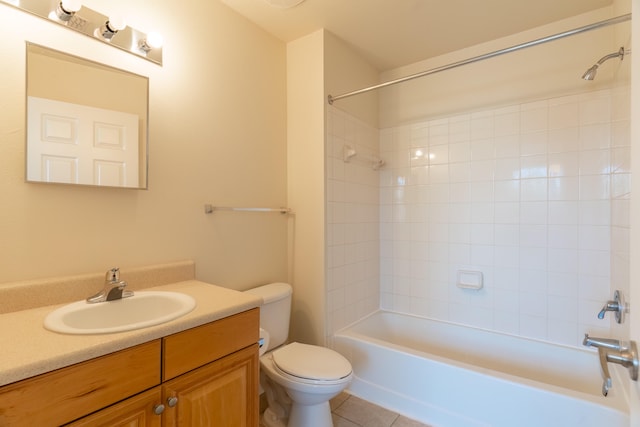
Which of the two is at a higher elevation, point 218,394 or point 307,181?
point 307,181

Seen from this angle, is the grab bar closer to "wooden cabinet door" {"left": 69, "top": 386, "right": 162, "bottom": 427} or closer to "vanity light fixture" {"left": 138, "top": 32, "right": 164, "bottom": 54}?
"vanity light fixture" {"left": 138, "top": 32, "right": 164, "bottom": 54}

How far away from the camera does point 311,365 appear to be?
156 cm

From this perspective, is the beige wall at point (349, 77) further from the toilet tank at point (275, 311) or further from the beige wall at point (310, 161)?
the toilet tank at point (275, 311)

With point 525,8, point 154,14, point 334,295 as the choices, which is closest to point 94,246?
Result: point 154,14

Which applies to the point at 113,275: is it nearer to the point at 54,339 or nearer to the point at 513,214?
the point at 54,339

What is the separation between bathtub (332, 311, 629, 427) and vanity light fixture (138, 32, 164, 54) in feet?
6.52

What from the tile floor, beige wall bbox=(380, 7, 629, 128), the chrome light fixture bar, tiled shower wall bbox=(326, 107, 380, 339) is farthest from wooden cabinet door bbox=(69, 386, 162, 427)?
beige wall bbox=(380, 7, 629, 128)

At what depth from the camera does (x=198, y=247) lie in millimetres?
1657

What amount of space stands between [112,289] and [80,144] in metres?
0.61

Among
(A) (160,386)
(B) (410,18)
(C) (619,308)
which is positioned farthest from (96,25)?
(C) (619,308)

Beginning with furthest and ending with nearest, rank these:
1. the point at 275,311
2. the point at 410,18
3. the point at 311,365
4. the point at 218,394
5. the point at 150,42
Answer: the point at 410,18, the point at 275,311, the point at 311,365, the point at 150,42, the point at 218,394

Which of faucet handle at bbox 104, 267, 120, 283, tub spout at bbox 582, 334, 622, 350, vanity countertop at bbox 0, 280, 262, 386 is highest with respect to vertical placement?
faucet handle at bbox 104, 267, 120, 283

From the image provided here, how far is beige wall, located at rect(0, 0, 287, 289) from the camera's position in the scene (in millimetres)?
1114

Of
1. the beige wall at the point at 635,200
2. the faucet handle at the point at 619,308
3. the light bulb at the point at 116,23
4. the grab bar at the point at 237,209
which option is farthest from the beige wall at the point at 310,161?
the beige wall at the point at 635,200
